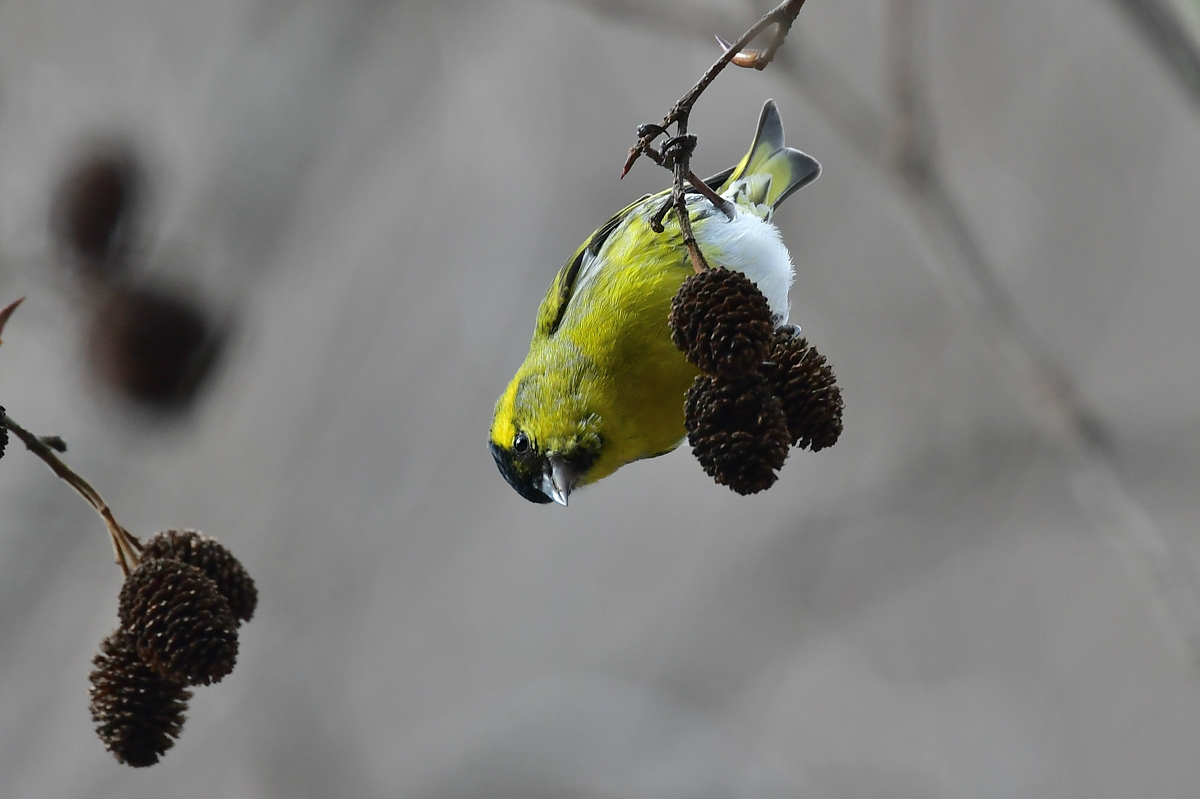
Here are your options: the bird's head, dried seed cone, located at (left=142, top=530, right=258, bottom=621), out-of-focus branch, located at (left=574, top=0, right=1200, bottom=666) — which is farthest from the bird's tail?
dried seed cone, located at (left=142, top=530, right=258, bottom=621)

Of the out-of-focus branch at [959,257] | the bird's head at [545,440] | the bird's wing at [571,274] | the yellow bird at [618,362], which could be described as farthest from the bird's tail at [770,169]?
the bird's head at [545,440]

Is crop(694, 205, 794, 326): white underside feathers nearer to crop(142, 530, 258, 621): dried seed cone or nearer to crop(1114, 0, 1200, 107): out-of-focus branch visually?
crop(1114, 0, 1200, 107): out-of-focus branch

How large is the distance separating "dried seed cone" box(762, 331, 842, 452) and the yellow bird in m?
0.85

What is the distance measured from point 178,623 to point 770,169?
254 cm

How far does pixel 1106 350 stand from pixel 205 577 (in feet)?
25.8

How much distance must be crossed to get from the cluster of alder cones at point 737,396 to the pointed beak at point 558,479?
1169 millimetres

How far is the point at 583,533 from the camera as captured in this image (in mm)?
8906

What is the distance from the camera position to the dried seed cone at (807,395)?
1839 millimetres

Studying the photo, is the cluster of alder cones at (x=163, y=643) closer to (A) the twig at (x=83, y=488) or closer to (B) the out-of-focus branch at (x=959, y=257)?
(A) the twig at (x=83, y=488)

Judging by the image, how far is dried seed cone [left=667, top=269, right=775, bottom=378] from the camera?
1.66 meters

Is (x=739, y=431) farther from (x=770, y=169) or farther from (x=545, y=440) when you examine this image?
(x=770, y=169)

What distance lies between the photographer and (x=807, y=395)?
186cm

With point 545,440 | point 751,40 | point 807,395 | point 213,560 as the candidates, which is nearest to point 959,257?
point 545,440

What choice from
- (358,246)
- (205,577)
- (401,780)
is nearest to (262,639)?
(401,780)
